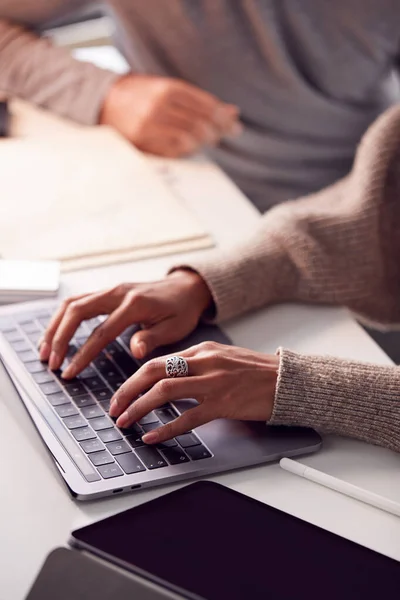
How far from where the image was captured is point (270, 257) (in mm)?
1019

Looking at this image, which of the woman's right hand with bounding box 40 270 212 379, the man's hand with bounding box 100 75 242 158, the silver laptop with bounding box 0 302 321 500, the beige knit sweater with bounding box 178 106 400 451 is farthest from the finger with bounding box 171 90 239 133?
the silver laptop with bounding box 0 302 321 500

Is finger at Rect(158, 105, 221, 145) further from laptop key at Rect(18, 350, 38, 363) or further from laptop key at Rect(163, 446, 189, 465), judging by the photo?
laptop key at Rect(163, 446, 189, 465)

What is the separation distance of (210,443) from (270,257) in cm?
31

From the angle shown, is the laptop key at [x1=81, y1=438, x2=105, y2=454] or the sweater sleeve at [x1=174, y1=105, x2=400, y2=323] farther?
the sweater sleeve at [x1=174, y1=105, x2=400, y2=323]

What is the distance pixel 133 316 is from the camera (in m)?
0.89

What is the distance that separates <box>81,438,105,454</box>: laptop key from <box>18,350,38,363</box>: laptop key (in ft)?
0.45

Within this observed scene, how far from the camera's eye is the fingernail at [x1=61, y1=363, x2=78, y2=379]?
83 cm

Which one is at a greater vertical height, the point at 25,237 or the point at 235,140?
the point at 25,237

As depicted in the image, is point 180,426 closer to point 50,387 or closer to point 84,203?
point 50,387

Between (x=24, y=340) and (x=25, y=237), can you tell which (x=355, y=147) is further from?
(x=24, y=340)

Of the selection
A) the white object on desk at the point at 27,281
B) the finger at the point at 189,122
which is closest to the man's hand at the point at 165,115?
the finger at the point at 189,122

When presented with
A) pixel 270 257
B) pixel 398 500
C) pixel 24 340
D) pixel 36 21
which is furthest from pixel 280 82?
pixel 398 500

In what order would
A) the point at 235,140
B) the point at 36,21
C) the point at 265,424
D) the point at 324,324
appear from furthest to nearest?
1. the point at 235,140
2. the point at 36,21
3. the point at 324,324
4. the point at 265,424

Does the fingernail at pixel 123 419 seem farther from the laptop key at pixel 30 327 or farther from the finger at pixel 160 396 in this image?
the laptop key at pixel 30 327
